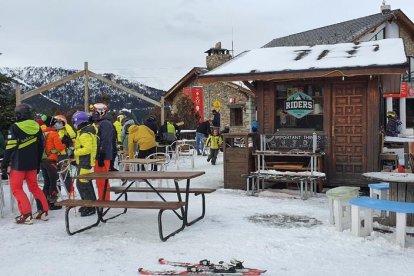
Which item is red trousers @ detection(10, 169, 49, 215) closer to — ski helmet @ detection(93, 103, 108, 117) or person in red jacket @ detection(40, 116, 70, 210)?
person in red jacket @ detection(40, 116, 70, 210)

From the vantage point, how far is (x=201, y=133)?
55.8ft

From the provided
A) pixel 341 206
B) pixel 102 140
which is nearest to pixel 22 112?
pixel 102 140

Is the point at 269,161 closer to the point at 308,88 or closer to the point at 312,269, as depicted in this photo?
the point at 308,88

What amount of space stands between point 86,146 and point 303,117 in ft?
15.1

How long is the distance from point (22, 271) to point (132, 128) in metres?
5.98

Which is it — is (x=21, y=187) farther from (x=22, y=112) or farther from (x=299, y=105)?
(x=299, y=105)

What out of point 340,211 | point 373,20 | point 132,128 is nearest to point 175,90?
point 373,20

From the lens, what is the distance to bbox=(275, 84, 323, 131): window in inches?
359

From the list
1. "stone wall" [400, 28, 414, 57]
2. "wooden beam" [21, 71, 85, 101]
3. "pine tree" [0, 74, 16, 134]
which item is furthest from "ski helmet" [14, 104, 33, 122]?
"stone wall" [400, 28, 414, 57]

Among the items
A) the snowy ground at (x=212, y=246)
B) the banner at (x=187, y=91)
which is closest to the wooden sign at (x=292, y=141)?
the snowy ground at (x=212, y=246)

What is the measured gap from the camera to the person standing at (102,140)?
692 centimetres

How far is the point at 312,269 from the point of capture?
173 inches

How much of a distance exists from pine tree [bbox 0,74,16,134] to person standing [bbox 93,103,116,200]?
7.33m

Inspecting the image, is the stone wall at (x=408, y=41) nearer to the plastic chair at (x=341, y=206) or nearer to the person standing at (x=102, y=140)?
the plastic chair at (x=341, y=206)
